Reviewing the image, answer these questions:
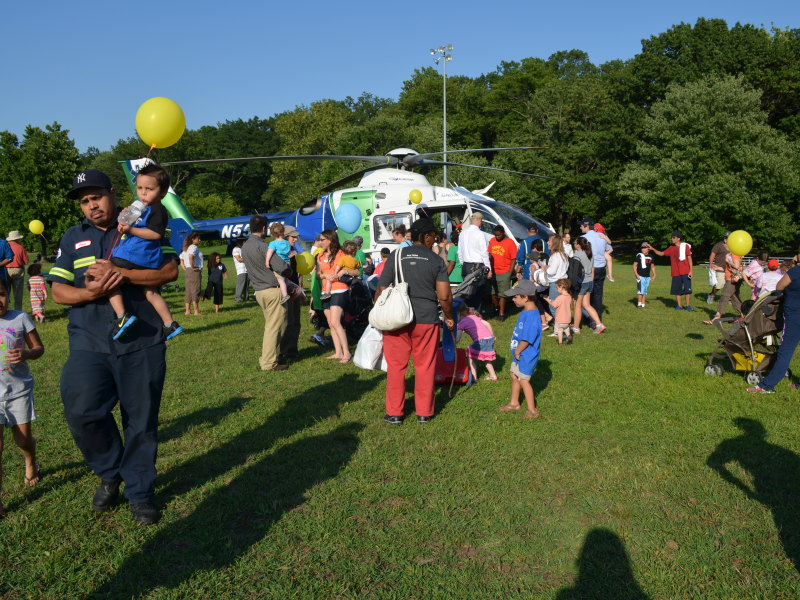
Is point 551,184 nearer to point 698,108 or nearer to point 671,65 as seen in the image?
point 671,65

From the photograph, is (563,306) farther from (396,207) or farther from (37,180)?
(37,180)

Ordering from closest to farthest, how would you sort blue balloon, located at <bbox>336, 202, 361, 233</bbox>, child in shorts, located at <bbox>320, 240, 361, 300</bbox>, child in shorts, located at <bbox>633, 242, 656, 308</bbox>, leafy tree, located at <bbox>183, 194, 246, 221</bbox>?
child in shorts, located at <bbox>320, 240, 361, 300</bbox> < child in shorts, located at <bbox>633, 242, 656, 308</bbox> < blue balloon, located at <bbox>336, 202, 361, 233</bbox> < leafy tree, located at <bbox>183, 194, 246, 221</bbox>

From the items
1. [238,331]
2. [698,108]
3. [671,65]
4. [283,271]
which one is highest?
[671,65]

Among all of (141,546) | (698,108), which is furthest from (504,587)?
(698,108)

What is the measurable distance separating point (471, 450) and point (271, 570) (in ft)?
7.02

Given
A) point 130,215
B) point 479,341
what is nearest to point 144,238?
point 130,215

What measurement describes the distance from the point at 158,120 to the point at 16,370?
2.18m

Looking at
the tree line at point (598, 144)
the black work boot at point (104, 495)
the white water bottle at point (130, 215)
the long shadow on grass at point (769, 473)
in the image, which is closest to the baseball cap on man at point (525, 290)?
the long shadow on grass at point (769, 473)

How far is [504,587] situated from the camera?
3.03 meters

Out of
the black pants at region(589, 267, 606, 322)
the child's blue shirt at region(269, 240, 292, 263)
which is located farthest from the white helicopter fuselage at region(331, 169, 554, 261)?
the child's blue shirt at region(269, 240, 292, 263)

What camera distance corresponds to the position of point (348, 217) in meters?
14.0

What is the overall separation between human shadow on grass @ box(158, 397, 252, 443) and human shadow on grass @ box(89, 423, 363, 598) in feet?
2.24

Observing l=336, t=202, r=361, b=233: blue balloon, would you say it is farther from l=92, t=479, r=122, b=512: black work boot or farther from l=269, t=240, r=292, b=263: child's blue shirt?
l=92, t=479, r=122, b=512: black work boot

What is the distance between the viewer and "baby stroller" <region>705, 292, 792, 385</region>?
6.54 meters
